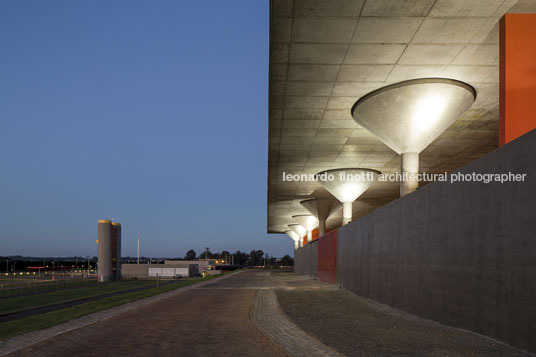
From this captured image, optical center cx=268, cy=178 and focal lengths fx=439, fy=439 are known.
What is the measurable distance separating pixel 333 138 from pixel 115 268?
60700mm

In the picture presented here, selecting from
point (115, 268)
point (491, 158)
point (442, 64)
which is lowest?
point (115, 268)

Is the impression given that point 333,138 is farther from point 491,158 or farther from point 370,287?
point 491,158

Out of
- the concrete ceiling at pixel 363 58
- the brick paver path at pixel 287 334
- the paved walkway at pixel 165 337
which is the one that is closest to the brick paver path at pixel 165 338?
the paved walkway at pixel 165 337

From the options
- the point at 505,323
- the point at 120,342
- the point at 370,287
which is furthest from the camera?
the point at 370,287

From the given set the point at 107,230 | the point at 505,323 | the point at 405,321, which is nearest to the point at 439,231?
the point at 405,321

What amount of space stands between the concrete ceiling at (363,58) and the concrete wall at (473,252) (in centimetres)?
438

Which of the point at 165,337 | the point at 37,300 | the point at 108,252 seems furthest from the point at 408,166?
the point at 108,252

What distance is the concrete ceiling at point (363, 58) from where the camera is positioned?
1107 cm

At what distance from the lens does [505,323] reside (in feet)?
24.0

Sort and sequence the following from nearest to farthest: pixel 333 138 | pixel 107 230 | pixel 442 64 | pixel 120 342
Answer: pixel 120 342
pixel 442 64
pixel 333 138
pixel 107 230

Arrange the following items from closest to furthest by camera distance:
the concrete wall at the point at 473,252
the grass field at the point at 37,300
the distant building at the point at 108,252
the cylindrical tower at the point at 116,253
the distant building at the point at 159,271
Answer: the concrete wall at the point at 473,252
the grass field at the point at 37,300
the distant building at the point at 108,252
the cylindrical tower at the point at 116,253
the distant building at the point at 159,271

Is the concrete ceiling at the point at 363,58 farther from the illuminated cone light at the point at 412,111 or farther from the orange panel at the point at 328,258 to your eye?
the orange panel at the point at 328,258

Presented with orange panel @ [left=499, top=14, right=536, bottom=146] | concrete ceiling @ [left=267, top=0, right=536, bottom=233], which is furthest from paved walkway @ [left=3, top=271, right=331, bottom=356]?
concrete ceiling @ [left=267, top=0, right=536, bottom=233]

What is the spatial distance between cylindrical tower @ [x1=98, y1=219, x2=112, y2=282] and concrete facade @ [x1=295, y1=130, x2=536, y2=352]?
208 ft
